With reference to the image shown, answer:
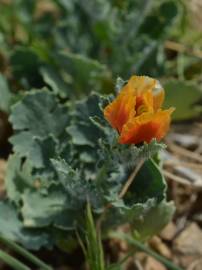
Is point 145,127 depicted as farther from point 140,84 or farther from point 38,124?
point 38,124

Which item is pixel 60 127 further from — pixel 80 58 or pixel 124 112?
pixel 124 112

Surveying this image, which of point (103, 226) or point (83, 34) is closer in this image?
point (103, 226)

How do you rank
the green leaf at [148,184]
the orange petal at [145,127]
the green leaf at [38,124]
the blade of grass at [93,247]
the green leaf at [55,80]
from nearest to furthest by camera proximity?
the orange petal at [145,127] → the blade of grass at [93,247] → the green leaf at [148,184] → the green leaf at [38,124] → the green leaf at [55,80]

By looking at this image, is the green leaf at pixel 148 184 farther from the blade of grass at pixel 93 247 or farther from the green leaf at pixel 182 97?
the green leaf at pixel 182 97

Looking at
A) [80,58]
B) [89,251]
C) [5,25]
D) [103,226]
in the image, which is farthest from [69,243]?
[5,25]

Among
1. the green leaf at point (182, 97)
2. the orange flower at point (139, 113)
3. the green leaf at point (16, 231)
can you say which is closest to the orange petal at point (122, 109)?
the orange flower at point (139, 113)

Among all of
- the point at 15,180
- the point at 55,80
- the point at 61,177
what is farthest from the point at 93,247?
the point at 55,80

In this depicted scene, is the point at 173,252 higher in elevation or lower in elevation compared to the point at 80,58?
lower
